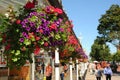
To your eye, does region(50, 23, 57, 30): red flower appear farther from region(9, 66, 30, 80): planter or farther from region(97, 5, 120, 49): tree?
region(97, 5, 120, 49): tree

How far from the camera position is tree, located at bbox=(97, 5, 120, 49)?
71125mm

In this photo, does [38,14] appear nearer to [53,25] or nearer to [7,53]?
[53,25]

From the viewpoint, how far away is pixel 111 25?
75.4 meters

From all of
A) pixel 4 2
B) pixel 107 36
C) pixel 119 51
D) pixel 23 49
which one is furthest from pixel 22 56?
pixel 107 36

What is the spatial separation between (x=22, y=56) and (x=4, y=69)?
4.31 meters

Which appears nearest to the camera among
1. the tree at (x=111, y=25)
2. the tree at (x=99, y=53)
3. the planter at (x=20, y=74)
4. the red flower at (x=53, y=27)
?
the red flower at (x=53, y=27)

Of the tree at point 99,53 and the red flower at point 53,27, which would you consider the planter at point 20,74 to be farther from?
the tree at point 99,53

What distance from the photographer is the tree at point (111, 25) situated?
71.1 metres

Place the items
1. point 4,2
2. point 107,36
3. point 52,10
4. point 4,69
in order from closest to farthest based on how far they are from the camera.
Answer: point 52,10 < point 4,2 < point 4,69 < point 107,36

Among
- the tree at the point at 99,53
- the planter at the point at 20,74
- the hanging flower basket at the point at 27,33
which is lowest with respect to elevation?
the planter at the point at 20,74

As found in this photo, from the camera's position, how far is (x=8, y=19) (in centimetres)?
760

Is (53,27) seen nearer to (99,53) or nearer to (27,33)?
(27,33)

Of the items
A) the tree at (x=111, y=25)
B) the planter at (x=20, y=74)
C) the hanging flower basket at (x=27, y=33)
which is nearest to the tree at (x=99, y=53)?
the tree at (x=111, y=25)

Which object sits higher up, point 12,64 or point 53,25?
point 53,25
